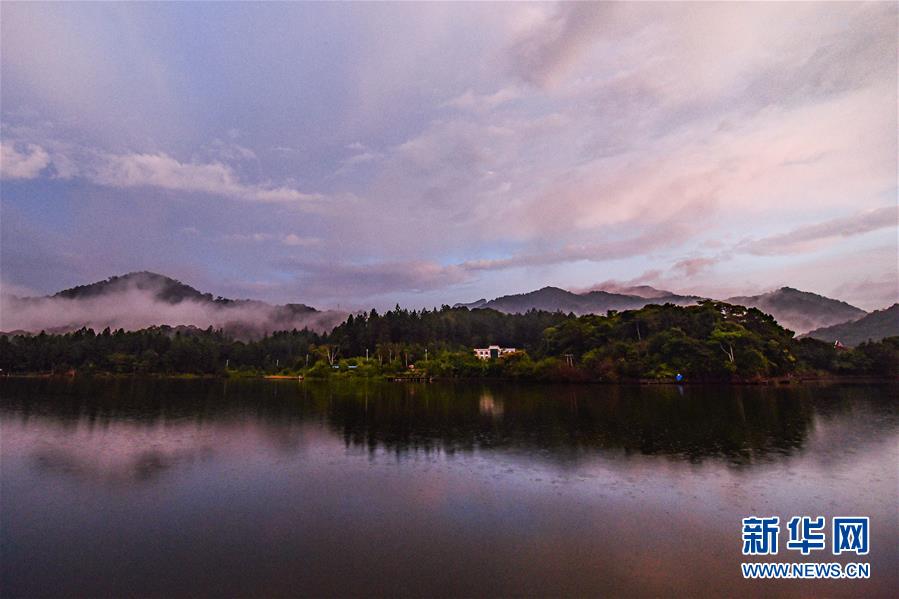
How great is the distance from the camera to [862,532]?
12.3 metres

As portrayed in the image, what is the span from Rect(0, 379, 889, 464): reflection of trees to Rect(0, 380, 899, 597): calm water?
1.25 feet

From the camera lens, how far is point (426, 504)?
595 inches

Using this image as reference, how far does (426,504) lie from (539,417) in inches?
887

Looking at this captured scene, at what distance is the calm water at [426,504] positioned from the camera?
10.1 meters

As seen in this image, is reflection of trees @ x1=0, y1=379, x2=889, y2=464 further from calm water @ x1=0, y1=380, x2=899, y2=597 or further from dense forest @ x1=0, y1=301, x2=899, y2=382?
dense forest @ x1=0, y1=301, x2=899, y2=382

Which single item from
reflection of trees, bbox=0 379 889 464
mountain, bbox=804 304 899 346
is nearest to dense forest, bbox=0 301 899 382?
reflection of trees, bbox=0 379 889 464

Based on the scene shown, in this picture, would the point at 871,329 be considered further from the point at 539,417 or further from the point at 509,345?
the point at 539,417

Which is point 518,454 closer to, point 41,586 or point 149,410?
point 41,586

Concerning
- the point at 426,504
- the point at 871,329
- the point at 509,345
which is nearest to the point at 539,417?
the point at 426,504

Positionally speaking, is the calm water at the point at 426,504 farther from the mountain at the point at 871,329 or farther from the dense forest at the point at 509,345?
the mountain at the point at 871,329

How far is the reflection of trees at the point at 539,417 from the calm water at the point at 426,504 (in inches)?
15.0

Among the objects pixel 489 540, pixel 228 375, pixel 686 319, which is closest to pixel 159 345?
pixel 228 375

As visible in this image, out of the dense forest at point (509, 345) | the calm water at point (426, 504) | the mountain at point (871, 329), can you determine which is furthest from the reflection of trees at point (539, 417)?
the mountain at point (871, 329)

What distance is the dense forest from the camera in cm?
7231
